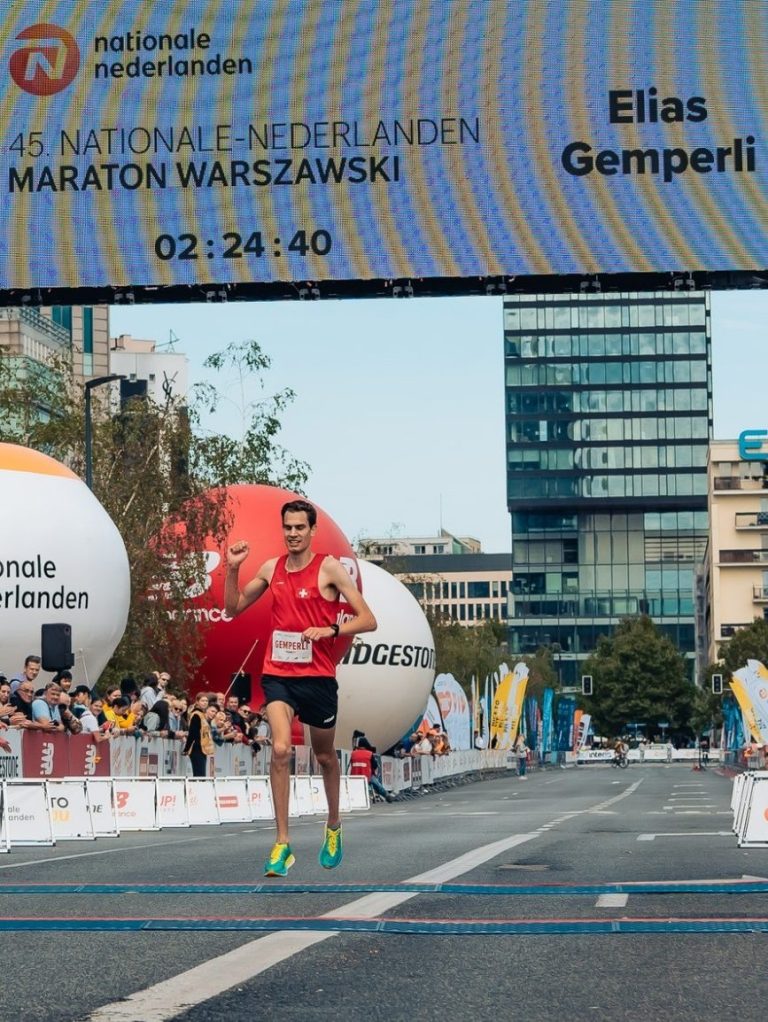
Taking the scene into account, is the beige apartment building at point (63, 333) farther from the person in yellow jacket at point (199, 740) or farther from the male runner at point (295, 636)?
the male runner at point (295, 636)

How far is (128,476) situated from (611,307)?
154511mm

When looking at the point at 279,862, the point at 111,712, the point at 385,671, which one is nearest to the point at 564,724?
the point at 385,671

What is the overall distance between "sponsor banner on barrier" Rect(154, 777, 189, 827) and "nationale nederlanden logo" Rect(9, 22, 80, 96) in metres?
9.83

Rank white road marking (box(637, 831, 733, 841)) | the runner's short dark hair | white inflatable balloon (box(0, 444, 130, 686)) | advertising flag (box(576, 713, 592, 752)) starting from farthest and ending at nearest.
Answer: advertising flag (box(576, 713, 592, 752)) → white inflatable balloon (box(0, 444, 130, 686)) → white road marking (box(637, 831, 733, 841)) → the runner's short dark hair

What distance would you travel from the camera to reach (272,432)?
176ft

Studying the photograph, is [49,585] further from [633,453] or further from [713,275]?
[633,453]

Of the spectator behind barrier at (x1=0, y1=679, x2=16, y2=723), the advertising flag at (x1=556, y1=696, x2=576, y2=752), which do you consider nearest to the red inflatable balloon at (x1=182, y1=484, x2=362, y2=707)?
the spectator behind barrier at (x1=0, y1=679, x2=16, y2=723)

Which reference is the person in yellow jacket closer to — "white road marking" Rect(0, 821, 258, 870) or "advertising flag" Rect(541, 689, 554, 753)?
"white road marking" Rect(0, 821, 258, 870)

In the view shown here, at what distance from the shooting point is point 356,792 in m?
33.0

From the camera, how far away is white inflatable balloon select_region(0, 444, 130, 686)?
27.5 m

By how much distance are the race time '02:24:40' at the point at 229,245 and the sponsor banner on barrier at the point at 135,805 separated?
24.5ft

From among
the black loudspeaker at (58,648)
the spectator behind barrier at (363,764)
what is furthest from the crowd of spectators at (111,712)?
the spectator behind barrier at (363,764)

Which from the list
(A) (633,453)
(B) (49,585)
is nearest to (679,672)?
(A) (633,453)

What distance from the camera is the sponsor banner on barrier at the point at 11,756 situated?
20250mm
